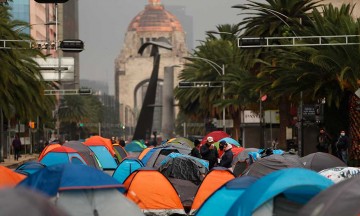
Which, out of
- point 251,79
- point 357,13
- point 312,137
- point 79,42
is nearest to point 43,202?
point 79,42

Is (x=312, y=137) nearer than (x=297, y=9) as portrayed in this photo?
No

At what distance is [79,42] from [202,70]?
45810 millimetres

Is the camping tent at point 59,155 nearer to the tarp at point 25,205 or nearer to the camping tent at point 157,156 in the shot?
the camping tent at point 157,156

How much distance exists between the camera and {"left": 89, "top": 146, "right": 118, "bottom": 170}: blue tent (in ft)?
155

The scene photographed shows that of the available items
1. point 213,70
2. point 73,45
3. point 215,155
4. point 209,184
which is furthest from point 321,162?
point 213,70

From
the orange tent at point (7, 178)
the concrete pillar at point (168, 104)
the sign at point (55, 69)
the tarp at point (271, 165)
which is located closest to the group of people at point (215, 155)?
the tarp at point (271, 165)

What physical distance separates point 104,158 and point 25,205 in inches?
1521

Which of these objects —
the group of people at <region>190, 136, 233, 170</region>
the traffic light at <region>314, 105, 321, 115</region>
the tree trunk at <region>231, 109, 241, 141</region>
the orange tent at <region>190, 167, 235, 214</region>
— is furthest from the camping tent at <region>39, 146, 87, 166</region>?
the tree trunk at <region>231, 109, 241, 141</region>

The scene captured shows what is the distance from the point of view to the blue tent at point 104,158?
47188 mm

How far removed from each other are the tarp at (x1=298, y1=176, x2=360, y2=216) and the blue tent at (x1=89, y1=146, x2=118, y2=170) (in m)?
34.2

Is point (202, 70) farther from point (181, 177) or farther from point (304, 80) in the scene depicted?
point (181, 177)

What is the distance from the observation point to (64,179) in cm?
1609

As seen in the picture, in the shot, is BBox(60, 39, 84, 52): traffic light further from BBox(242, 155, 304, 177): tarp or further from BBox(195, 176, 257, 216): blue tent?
BBox(195, 176, 257, 216): blue tent

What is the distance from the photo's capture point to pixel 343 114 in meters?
55.9
